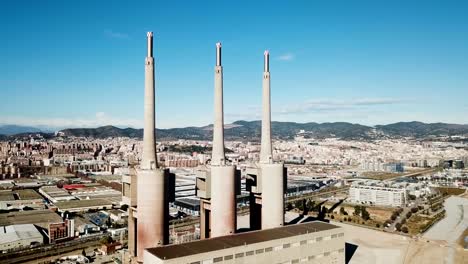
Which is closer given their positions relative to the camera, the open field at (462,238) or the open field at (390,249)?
the open field at (390,249)

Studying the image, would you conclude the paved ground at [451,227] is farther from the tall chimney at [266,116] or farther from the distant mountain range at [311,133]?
the distant mountain range at [311,133]

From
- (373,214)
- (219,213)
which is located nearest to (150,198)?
(219,213)

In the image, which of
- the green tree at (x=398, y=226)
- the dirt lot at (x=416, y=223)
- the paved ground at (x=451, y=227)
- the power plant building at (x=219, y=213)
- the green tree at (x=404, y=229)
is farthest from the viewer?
the green tree at (x=398, y=226)

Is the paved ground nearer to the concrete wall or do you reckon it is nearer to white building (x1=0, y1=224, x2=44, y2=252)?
the concrete wall

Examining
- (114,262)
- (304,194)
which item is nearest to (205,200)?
(114,262)

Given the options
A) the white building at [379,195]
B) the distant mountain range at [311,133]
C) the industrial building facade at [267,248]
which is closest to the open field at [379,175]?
the white building at [379,195]

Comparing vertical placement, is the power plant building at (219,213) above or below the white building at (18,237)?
above

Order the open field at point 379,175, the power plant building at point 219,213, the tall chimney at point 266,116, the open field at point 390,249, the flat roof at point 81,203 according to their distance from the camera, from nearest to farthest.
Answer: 1. the power plant building at point 219,213
2. the tall chimney at point 266,116
3. the open field at point 390,249
4. the flat roof at point 81,203
5. the open field at point 379,175

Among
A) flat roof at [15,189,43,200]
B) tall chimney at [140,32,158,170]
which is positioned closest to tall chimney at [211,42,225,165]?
tall chimney at [140,32,158,170]
